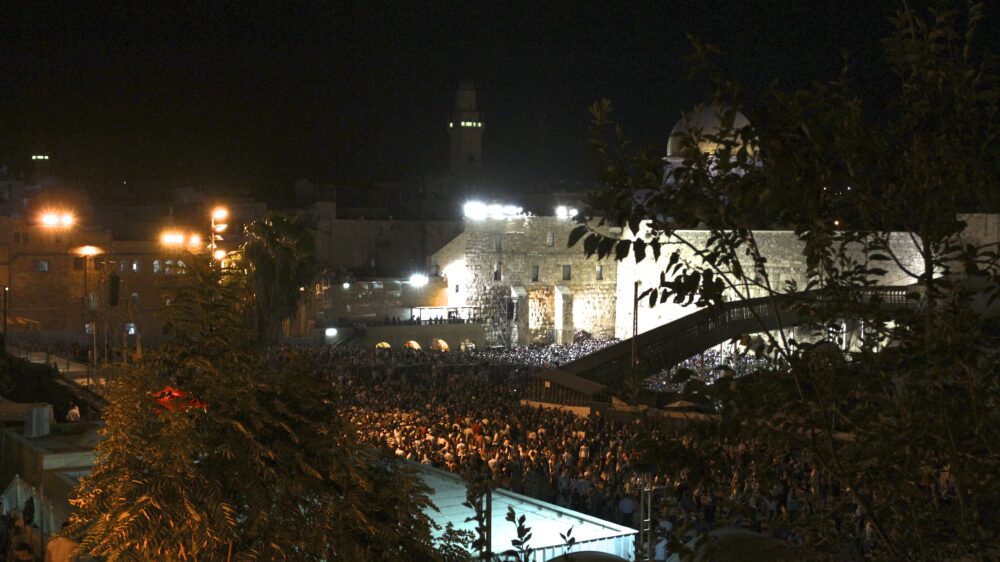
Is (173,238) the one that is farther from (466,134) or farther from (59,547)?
(466,134)

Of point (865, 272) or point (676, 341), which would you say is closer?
point (865, 272)

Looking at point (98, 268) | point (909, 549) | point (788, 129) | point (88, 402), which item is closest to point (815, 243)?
point (788, 129)

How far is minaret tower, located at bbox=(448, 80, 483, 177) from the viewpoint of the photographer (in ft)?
197

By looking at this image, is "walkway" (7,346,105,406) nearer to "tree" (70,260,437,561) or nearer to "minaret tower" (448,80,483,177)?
"tree" (70,260,437,561)

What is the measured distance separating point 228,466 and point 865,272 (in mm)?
3709

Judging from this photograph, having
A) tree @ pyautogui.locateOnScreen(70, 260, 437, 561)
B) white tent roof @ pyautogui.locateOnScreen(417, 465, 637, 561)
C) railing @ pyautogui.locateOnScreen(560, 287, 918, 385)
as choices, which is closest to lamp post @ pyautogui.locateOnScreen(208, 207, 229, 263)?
tree @ pyautogui.locateOnScreen(70, 260, 437, 561)

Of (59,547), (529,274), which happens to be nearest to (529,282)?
(529,274)

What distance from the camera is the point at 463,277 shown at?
4359cm

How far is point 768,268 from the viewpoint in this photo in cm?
3259

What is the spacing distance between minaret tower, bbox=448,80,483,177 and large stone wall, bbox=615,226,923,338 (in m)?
19.4

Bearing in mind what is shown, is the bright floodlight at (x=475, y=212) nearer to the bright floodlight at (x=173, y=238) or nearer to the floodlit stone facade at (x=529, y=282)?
the floodlit stone facade at (x=529, y=282)

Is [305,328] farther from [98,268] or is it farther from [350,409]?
[350,409]

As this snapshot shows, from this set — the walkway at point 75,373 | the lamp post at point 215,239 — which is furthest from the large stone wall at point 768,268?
the walkway at point 75,373

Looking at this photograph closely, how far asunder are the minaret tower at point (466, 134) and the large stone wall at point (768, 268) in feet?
63.7
